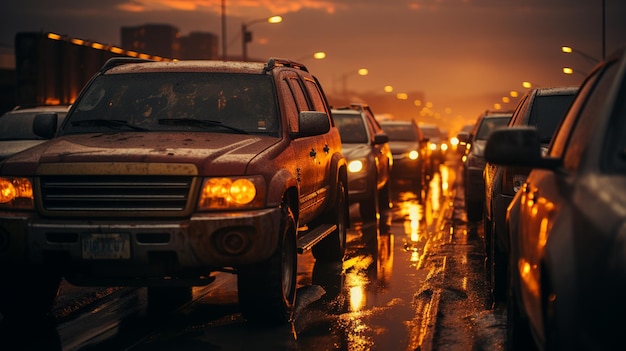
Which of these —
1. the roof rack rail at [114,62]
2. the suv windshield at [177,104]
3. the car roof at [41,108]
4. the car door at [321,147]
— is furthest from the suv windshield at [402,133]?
the suv windshield at [177,104]

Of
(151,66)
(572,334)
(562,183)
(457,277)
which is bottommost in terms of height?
(457,277)

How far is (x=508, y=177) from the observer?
8.77 meters

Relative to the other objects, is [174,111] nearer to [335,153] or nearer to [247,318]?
[247,318]

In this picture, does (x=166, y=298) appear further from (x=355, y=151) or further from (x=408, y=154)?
(x=408, y=154)

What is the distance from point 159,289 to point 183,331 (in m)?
1.91

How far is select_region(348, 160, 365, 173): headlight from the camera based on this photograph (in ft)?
49.0

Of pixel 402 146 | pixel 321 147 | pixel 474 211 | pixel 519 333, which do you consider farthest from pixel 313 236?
pixel 402 146

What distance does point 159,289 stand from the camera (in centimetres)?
915

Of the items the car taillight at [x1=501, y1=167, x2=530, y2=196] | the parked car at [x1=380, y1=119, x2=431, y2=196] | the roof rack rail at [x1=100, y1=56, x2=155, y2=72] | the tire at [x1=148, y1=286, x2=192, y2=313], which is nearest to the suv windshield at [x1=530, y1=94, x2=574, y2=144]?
the car taillight at [x1=501, y1=167, x2=530, y2=196]

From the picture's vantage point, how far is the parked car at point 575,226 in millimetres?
3230

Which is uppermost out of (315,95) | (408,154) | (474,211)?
(315,95)

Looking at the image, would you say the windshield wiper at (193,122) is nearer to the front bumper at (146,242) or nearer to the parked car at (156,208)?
the parked car at (156,208)

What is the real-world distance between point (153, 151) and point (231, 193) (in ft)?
2.06

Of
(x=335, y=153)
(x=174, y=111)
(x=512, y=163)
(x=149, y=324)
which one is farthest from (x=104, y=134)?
(x=512, y=163)
